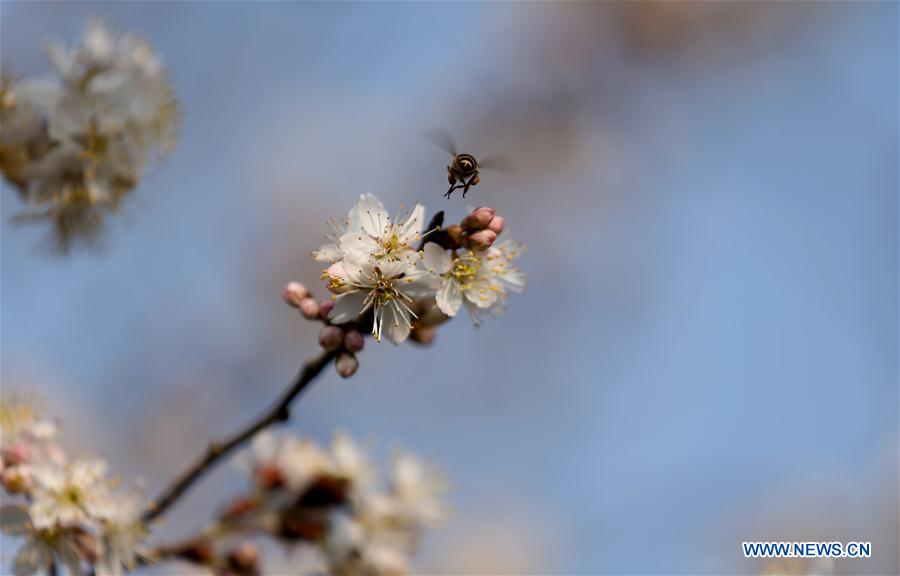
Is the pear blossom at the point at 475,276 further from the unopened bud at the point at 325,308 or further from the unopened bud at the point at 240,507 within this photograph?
the unopened bud at the point at 240,507

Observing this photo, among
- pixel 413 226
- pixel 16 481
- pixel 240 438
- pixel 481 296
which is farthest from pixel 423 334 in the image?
pixel 16 481

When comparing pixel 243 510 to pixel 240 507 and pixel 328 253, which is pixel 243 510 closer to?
pixel 240 507

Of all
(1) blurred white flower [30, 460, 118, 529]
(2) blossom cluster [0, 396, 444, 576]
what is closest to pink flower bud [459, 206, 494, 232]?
(2) blossom cluster [0, 396, 444, 576]

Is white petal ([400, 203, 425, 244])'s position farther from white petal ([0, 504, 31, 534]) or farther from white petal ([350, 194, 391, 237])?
white petal ([0, 504, 31, 534])

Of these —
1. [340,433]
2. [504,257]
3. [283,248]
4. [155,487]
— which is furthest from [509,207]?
[504,257]

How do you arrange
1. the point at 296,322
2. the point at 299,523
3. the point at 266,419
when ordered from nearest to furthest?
the point at 266,419, the point at 299,523, the point at 296,322

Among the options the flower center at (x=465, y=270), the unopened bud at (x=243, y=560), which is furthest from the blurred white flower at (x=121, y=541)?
the flower center at (x=465, y=270)

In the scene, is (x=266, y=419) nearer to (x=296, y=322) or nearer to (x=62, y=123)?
(x=62, y=123)
